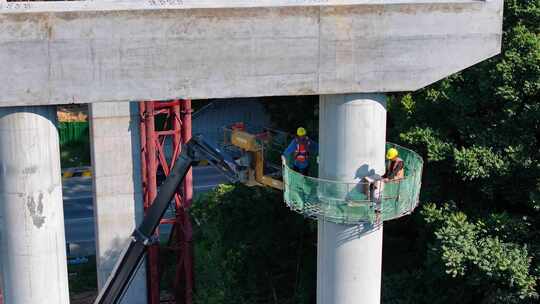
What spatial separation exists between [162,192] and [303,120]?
1791cm

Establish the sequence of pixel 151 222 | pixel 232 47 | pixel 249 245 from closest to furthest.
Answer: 1. pixel 232 47
2. pixel 151 222
3. pixel 249 245

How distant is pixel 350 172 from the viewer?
61.7 ft

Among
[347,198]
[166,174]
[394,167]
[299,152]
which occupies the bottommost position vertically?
[166,174]

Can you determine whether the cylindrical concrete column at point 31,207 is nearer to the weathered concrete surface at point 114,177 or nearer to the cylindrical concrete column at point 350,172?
the cylindrical concrete column at point 350,172

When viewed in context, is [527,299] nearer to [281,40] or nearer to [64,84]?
[281,40]

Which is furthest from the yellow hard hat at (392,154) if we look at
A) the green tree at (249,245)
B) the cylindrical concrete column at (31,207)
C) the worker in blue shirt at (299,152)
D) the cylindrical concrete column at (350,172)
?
the green tree at (249,245)

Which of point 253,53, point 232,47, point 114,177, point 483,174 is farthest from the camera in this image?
point 114,177

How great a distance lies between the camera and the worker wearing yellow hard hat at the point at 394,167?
1941cm

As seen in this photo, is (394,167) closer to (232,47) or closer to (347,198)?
(347,198)

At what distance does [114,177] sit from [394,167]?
1413 centimetres

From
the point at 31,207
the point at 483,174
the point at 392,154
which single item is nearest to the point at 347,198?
the point at 392,154

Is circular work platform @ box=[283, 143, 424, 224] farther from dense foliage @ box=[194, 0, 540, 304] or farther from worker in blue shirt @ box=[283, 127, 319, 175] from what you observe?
dense foliage @ box=[194, 0, 540, 304]

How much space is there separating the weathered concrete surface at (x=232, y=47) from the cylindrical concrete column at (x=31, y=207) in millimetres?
692

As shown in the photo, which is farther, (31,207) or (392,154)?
(392,154)
